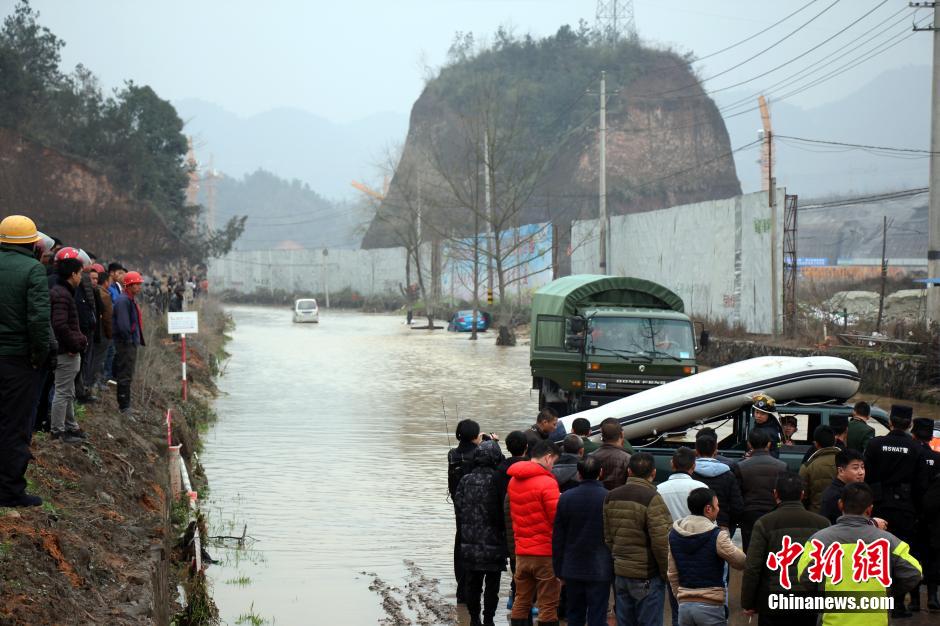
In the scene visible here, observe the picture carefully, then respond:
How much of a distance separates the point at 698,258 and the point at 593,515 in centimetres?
3820

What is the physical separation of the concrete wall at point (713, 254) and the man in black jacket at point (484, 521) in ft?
99.4

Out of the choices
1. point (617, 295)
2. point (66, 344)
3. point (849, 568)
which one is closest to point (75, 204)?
point (617, 295)

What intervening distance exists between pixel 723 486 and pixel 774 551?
9.04ft

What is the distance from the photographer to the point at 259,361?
4275 centimetres

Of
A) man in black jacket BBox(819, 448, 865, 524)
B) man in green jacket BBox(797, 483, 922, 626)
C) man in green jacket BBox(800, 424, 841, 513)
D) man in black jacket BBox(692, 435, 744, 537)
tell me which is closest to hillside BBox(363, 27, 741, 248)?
man in green jacket BBox(800, 424, 841, 513)

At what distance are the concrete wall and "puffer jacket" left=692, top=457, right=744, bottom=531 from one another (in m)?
29.6

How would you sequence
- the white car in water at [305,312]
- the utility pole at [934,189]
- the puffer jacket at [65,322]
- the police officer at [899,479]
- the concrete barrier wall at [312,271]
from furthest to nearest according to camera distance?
1. the concrete barrier wall at [312,271]
2. the white car in water at [305,312]
3. the utility pole at [934,189]
4. the puffer jacket at [65,322]
5. the police officer at [899,479]

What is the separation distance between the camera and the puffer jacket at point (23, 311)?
354 inches

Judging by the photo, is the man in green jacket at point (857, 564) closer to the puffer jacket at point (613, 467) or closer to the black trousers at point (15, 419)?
the puffer jacket at point (613, 467)

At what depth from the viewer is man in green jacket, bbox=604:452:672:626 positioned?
8.45m

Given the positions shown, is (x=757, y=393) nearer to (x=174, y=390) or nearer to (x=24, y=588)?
(x=24, y=588)

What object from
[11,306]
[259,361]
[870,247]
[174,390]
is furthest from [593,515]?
[870,247]

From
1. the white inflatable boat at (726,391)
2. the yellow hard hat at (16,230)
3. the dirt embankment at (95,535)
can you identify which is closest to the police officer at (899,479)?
the white inflatable boat at (726,391)

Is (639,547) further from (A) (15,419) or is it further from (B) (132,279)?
(B) (132,279)
